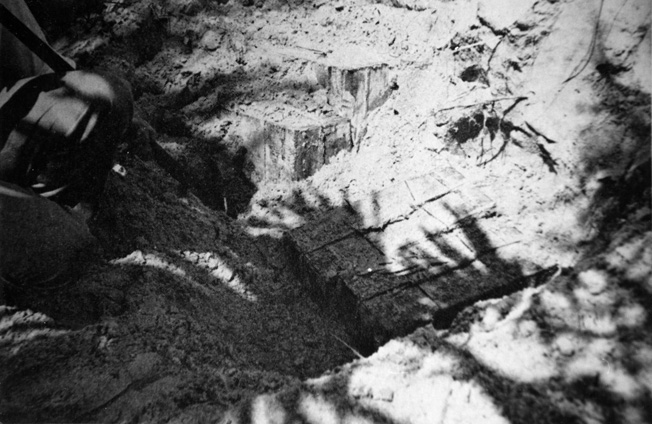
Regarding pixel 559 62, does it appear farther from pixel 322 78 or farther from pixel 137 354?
pixel 137 354

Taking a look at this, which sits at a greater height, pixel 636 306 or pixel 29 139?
pixel 29 139

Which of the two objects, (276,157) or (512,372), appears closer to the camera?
(512,372)

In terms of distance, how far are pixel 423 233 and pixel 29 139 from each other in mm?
2345

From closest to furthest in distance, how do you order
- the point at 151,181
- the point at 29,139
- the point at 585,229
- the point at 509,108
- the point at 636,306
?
the point at 636,306 < the point at 585,229 < the point at 29,139 < the point at 509,108 < the point at 151,181

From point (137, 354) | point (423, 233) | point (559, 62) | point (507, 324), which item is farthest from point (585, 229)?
Answer: point (137, 354)

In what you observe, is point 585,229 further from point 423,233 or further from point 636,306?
point 423,233

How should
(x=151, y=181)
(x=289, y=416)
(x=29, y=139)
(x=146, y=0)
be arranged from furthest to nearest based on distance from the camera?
(x=146, y=0) < (x=151, y=181) < (x=29, y=139) < (x=289, y=416)

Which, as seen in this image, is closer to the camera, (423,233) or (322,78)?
(423,233)

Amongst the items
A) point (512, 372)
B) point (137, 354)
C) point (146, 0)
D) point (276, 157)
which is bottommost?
point (137, 354)

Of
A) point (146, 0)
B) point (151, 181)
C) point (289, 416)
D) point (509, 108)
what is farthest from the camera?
point (146, 0)

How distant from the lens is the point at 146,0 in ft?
9.87

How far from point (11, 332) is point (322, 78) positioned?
8.68 ft

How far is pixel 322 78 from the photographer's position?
2719mm

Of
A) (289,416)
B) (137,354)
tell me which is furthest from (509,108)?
(137,354)
